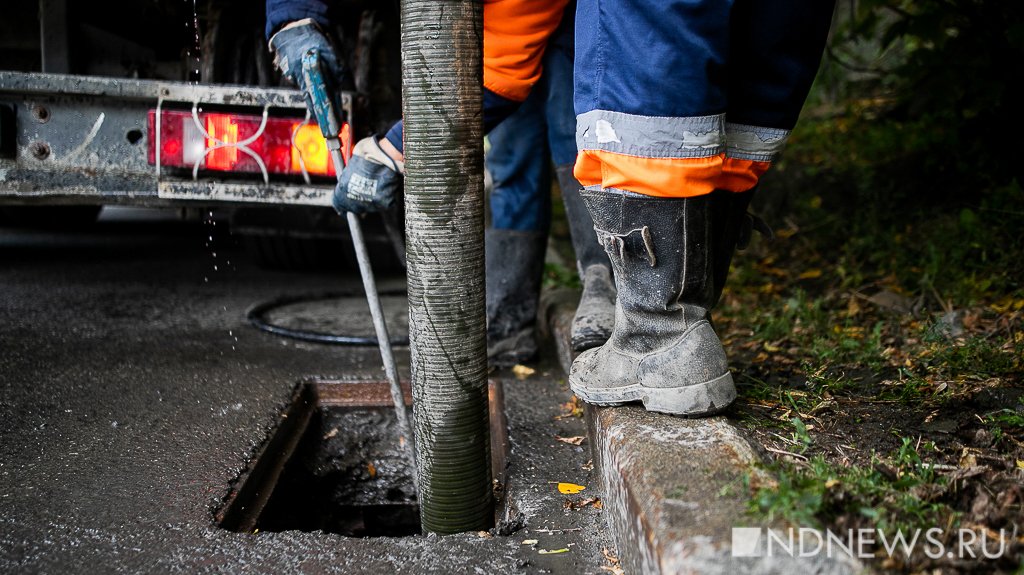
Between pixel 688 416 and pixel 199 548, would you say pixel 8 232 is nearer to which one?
pixel 199 548

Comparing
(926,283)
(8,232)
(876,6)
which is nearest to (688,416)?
(926,283)

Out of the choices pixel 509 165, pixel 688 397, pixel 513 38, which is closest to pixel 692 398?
pixel 688 397

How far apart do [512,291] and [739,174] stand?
1.07m

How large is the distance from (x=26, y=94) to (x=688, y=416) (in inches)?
75.4

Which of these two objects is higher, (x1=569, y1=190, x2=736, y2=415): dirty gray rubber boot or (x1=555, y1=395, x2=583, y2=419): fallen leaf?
(x1=569, y1=190, x2=736, y2=415): dirty gray rubber boot

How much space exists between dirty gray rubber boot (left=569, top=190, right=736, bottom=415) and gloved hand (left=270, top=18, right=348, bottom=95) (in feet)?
2.61

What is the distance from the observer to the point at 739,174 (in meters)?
1.61

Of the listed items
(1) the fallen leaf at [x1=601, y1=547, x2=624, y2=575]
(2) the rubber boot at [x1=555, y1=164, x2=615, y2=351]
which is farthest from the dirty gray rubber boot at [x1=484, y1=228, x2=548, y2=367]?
(1) the fallen leaf at [x1=601, y1=547, x2=624, y2=575]

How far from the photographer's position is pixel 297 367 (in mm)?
2496

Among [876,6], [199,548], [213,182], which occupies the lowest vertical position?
[199,548]

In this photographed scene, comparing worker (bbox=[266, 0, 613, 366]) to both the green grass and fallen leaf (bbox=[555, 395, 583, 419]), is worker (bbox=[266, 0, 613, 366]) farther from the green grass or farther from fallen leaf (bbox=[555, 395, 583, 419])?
the green grass

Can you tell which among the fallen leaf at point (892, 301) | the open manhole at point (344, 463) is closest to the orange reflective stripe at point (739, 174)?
the open manhole at point (344, 463)

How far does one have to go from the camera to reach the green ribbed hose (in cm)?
143

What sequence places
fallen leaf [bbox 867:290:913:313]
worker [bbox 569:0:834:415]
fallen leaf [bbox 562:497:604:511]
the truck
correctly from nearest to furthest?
worker [bbox 569:0:834:415]
fallen leaf [bbox 562:497:604:511]
the truck
fallen leaf [bbox 867:290:913:313]
